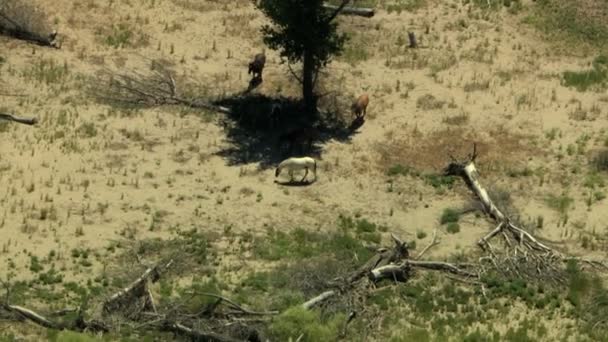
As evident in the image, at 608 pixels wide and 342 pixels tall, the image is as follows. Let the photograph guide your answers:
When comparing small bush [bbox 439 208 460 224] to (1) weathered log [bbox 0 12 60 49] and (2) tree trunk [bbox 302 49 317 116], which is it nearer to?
(2) tree trunk [bbox 302 49 317 116]

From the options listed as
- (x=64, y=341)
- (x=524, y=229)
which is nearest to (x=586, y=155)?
(x=524, y=229)

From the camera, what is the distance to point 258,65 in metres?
37.8

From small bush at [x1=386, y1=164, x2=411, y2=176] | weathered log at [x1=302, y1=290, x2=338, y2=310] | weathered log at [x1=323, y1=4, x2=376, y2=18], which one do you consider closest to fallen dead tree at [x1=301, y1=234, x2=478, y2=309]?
weathered log at [x1=302, y1=290, x2=338, y2=310]

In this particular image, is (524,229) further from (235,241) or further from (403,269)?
(235,241)

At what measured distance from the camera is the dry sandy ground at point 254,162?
3030 centimetres

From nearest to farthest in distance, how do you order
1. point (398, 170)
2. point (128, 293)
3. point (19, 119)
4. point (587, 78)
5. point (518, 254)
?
point (128, 293), point (518, 254), point (398, 170), point (19, 119), point (587, 78)

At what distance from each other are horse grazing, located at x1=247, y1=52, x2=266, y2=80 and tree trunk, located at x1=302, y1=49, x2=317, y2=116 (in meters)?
1.75

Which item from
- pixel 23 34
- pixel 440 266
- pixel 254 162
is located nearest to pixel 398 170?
pixel 254 162

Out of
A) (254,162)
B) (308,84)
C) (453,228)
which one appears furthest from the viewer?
(308,84)

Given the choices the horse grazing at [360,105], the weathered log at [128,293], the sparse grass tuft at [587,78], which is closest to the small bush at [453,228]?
the horse grazing at [360,105]

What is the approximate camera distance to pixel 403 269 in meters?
28.0

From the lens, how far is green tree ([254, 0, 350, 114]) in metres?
35.2

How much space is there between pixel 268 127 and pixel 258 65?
294 centimetres

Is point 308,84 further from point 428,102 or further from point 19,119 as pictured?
point 19,119
